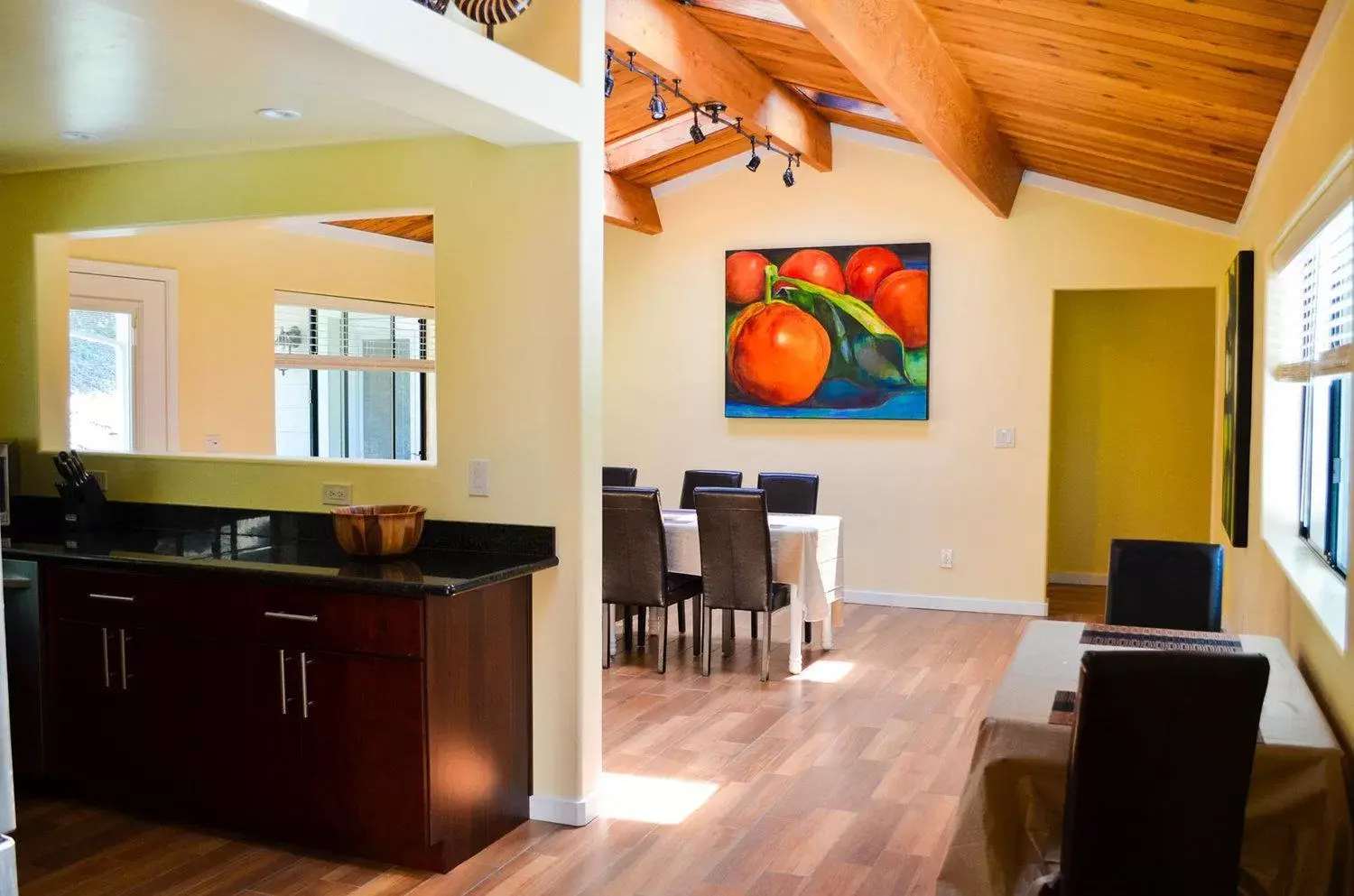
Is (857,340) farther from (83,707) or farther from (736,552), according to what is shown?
(83,707)

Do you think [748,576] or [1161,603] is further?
[748,576]

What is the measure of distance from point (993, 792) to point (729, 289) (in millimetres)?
5836

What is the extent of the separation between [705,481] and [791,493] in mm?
596

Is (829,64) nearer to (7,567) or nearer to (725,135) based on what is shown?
(725,135)

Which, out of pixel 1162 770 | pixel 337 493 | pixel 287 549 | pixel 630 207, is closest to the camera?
pixel 1162 770

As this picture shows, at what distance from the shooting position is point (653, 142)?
7.37 m

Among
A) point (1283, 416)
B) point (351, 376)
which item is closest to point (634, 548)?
point (1283, 416)

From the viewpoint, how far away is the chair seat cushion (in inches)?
230

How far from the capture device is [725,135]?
300 inches

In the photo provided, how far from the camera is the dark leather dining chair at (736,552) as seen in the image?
560 cm

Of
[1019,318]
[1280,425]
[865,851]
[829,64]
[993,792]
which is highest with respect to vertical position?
[829,64]

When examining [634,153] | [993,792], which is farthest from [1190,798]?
[634,153]

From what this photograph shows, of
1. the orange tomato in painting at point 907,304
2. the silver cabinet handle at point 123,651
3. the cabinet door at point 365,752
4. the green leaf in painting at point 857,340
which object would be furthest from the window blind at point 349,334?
the cabinet door at point 365,752

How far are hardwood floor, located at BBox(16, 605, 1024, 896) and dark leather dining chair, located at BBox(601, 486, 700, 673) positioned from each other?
42cm
